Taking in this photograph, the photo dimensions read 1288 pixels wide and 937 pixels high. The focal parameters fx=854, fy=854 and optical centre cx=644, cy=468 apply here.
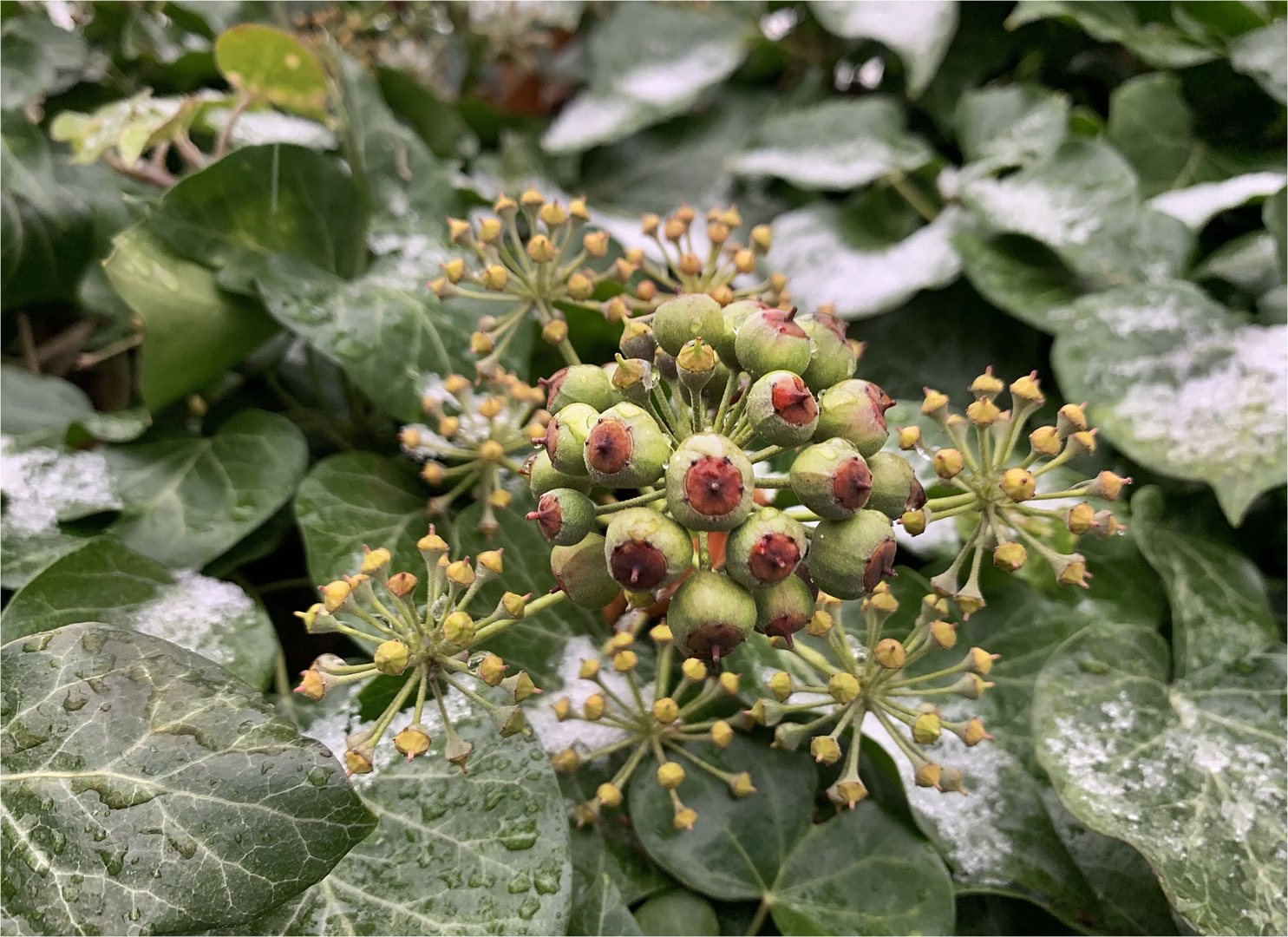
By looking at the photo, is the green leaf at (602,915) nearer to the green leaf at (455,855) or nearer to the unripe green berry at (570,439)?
the green leaf at (455,855)

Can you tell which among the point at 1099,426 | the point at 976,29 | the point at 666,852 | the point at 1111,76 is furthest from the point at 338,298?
the point at 1111,76

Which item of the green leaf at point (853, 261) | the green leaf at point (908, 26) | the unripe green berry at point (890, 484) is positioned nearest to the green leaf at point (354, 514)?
the unripe green berry at point (890, 484)

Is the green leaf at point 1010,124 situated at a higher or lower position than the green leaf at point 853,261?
higher

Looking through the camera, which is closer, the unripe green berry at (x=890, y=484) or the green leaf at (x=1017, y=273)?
the unripe green berry at (x=890, y=484)

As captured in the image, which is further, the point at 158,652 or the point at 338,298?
the point at 338,298

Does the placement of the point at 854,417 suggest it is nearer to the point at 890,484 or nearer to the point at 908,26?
the point at 890,484

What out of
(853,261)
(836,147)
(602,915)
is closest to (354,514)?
(602,915)

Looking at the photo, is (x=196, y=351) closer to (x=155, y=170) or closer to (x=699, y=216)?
(x=155, y=170)
